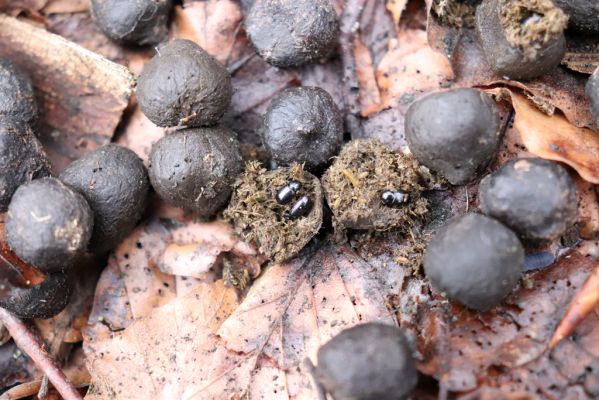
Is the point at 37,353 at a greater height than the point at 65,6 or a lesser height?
lesser

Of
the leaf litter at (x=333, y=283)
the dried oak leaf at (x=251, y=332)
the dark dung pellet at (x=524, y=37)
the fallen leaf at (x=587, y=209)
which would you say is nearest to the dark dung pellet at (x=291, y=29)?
the leaf litter at (x=333, y=283)

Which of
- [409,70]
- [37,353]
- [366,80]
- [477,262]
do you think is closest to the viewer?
[477,262]

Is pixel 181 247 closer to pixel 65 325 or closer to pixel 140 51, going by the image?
pixel 65 325

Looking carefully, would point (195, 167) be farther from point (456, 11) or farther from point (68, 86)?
point (456, 11)

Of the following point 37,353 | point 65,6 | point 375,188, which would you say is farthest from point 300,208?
point 65,6

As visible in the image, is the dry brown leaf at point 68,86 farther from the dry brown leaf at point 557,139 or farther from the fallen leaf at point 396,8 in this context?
the dry brown leaf at point 557,139

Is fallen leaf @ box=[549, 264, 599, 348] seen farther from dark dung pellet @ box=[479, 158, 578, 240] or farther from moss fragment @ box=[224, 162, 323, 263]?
moss fragment @ box=[224, 162, 323, 263]

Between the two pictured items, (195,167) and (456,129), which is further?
(195,167)

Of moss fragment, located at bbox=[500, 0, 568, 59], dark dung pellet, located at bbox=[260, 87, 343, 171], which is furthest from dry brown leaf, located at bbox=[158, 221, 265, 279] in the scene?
moss fragment, located at bbox=[500, 0, 568, 59]
